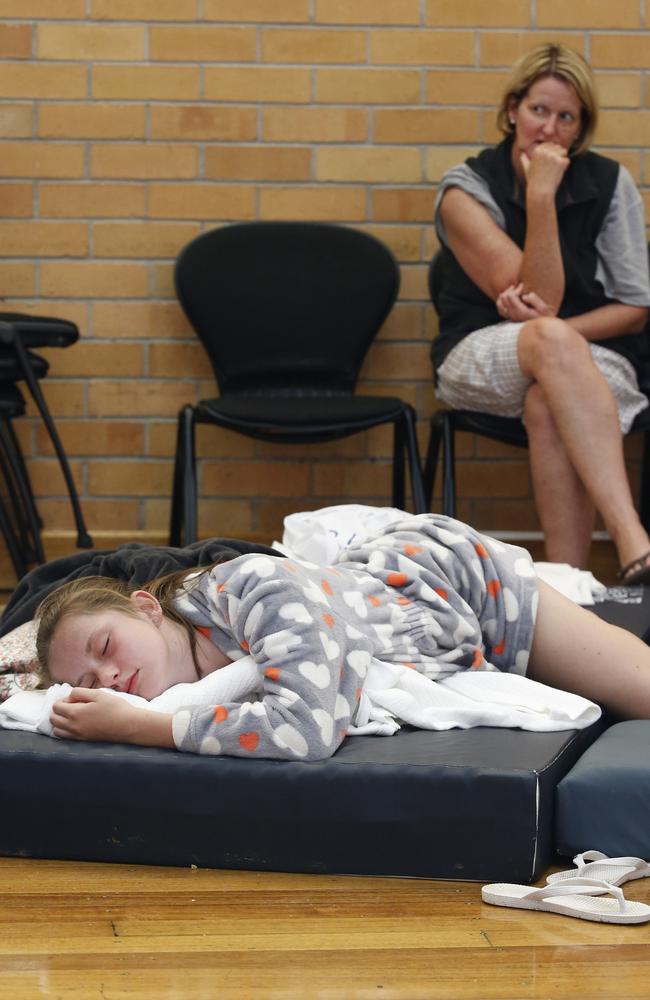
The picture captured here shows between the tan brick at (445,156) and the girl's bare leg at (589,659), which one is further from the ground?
the tan brick at (445,156)

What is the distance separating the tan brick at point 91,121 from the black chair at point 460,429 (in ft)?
2.95

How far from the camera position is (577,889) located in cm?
127

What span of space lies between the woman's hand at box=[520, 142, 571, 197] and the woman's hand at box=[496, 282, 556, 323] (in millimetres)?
223

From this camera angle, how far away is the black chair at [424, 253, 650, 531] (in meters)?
2.95

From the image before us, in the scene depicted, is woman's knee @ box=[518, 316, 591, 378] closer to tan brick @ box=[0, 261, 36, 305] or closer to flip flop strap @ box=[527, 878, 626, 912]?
tan brick @ box=[0, 261, 36, 305]

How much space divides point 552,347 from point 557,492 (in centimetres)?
31

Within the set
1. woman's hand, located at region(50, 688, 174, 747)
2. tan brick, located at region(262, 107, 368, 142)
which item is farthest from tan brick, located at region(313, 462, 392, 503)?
woman's hand, located at region(50, 688, 174, 747)

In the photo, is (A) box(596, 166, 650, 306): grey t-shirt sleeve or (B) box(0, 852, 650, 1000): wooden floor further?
(A) box(596, 166, 650, 306): grey t-shirt sleeve

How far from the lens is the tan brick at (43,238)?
3434mm

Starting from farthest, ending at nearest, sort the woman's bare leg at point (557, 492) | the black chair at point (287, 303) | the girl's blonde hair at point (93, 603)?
the black chair at point (287, 303)
the woman's bare leg at point (557, 492)
the girl's blonde hair at point (93, 603)

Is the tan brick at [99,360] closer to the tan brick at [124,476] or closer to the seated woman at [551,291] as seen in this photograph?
the tan brick at [124,476]

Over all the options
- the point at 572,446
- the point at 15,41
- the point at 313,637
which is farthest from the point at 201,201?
the point at 313,637

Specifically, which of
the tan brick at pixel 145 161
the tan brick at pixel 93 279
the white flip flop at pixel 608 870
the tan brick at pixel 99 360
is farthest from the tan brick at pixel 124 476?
the white flip flop at pixel 608 870

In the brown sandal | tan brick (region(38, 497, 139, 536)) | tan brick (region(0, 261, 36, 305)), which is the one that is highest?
tan brick (region(0, 261, 36, 305))
